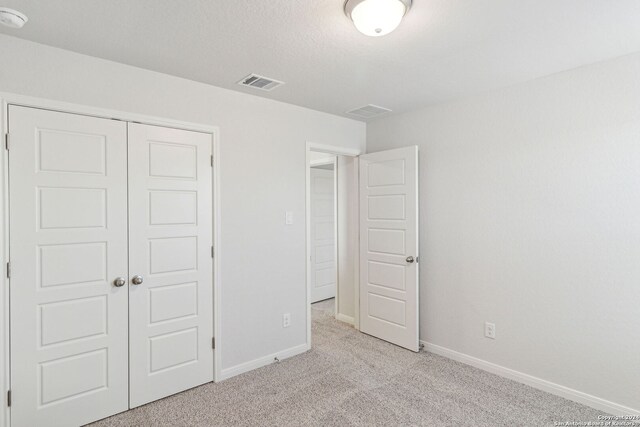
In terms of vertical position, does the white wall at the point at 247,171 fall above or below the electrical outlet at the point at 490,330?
above

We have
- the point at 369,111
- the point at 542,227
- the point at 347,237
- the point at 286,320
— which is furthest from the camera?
the point at 347,237

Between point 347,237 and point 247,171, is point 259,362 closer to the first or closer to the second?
point 247,171

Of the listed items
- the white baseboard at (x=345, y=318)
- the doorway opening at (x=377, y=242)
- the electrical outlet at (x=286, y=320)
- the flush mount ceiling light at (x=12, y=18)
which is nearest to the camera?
the flush mount ceiling light at (x=12, y=18)

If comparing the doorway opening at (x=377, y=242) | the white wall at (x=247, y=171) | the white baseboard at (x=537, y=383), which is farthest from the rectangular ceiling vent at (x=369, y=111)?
the white baseboard at (x=537, y=383)

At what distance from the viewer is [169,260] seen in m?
2.60

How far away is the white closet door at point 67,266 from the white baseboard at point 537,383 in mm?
2749

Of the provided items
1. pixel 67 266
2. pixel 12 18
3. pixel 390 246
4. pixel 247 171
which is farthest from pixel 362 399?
pixel 12 18

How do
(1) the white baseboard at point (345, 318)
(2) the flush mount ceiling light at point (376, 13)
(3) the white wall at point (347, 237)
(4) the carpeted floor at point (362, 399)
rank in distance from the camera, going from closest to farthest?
(2) the flush mount ceiling light at point (376, 13) < (4) the carpeted floor at point (362, 399) < (3) the white wall at point (347, 237) < (1) the white baseboard at point (345, 318)

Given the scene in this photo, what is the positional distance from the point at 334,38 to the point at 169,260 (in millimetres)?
1952

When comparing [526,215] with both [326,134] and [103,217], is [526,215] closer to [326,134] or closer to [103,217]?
[326,134]

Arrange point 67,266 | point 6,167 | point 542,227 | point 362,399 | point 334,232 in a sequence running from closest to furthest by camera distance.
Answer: point 6,167 → point 67,266 → point 362,399 → point 542,227 → point 334,232

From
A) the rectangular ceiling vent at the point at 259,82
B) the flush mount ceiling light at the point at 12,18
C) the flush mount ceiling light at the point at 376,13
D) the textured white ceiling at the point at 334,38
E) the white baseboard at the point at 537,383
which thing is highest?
the rectangular ceiling vent at the point at 259,82

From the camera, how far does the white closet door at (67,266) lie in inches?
80.8

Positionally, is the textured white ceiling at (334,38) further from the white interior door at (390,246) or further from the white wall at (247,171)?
the white interior door at (390,246)
